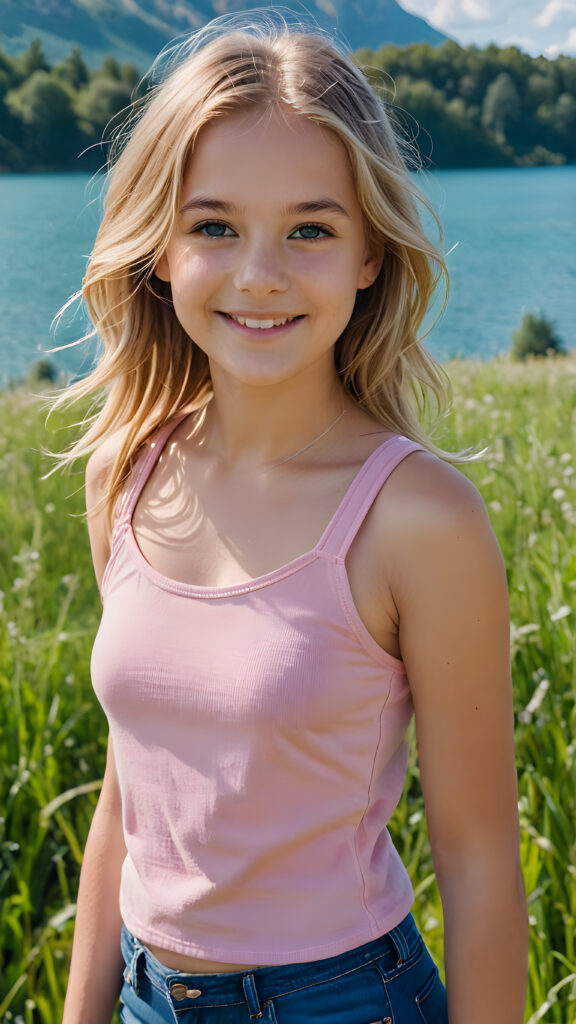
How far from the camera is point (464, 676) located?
1.09 m

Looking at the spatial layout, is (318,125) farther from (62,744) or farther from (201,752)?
(62,744)

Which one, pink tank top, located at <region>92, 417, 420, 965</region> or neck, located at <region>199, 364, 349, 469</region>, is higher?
neck, located at <region>199, 364, 349, 469</region>

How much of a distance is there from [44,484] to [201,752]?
9.28 ft

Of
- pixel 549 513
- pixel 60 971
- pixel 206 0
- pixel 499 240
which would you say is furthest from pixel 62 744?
pixel 499 240

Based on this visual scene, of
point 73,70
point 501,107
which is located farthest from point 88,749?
point 501,107

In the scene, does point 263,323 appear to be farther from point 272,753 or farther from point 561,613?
point 561,613

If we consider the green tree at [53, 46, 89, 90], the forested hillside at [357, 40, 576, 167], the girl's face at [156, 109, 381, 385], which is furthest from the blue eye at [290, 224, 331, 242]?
the forested hillside at [357, 40, 576, 167]

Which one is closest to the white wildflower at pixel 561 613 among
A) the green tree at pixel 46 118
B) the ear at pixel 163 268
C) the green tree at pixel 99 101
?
the ear at pixel 163 268

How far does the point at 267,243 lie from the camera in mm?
1179

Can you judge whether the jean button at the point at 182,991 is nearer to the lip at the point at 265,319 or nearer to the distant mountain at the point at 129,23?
the lip at the point at 265,319

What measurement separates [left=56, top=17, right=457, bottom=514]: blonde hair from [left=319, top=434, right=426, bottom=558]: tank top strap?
0.13 m

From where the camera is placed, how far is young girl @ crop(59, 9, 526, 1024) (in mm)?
1094

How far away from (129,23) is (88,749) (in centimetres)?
572

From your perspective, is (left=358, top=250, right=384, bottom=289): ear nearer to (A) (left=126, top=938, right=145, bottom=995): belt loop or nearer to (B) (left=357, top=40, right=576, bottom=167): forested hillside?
(A) (left=126, top=938, right=145, bottom=995): belt loop
